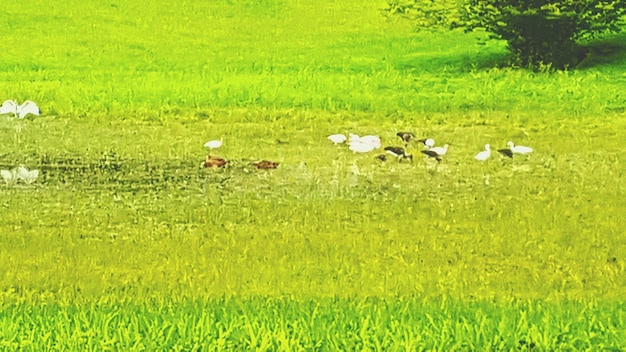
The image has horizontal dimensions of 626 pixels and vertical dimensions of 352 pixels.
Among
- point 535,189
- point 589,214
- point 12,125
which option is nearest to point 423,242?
point 589,214

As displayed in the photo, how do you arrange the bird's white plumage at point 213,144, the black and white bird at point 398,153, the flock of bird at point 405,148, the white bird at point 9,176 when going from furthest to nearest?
the bird's white plumage at point 213,144 → the flock of bird at point 405,148 → the black and white bird at point 398,153 → the white bird at point 9,176

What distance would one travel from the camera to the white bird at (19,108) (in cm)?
987

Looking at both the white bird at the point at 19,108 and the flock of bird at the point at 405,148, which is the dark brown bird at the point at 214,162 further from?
the white bird at the point at 19,108

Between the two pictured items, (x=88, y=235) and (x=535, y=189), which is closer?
(x=88, y=235)

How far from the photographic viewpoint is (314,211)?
5.82 m

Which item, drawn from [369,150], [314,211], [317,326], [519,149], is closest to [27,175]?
[314,211]

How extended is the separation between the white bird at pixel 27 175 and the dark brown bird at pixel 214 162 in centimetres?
108

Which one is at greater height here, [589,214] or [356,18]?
[589,214]

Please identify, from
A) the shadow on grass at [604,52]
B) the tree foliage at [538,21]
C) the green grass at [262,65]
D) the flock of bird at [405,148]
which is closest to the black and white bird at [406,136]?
the flock of bird at [405,148]

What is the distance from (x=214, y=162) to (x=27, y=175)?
119cm

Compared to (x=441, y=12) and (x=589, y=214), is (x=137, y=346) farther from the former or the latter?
(x=441, y=12)

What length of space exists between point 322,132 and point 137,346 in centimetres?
565

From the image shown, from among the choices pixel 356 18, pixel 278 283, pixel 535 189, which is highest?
pixel 278 283

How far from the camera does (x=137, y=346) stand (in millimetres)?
3367
